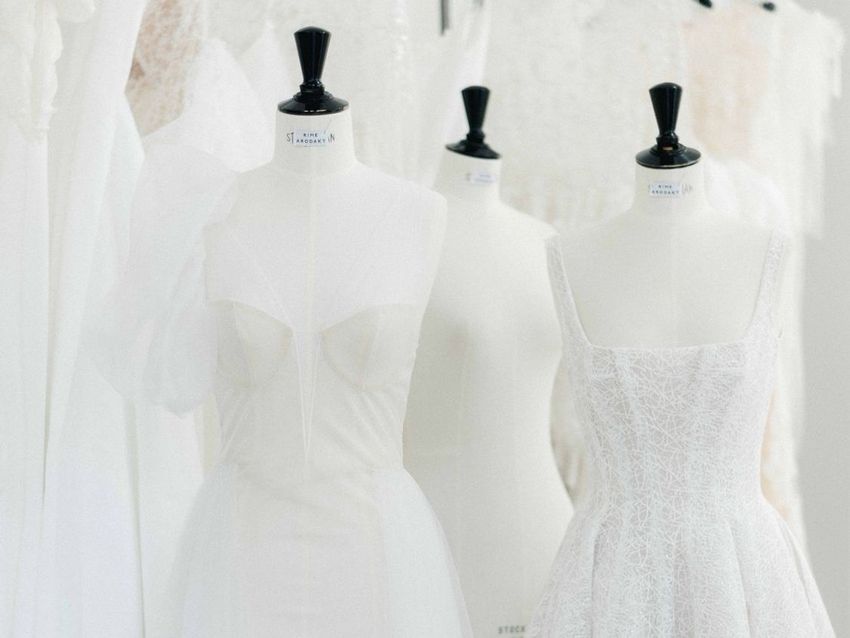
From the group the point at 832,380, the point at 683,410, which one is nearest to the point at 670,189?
the point at 683,410

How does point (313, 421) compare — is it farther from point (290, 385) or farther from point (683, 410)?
point (683, 410)

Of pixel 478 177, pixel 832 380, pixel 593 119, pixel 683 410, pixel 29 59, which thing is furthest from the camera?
pixel 832 380

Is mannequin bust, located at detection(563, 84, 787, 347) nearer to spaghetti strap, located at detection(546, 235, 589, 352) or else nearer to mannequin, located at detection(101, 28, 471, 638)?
spaghetti strap, located at detection(546, 235, 589, 352)

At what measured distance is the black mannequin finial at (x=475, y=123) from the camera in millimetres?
1615

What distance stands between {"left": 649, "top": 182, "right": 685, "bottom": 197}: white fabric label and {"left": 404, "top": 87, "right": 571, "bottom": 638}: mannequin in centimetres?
29

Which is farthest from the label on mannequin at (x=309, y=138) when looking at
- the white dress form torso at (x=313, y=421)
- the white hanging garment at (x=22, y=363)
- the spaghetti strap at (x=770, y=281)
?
the spaghetti strap at (x=770, y=281)

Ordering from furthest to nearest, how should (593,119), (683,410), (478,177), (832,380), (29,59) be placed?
1. (832,380)
2. (593,119)
3. (478,177)
4. (683,410)
5. (29,59)

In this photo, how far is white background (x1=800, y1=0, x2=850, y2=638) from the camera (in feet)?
7.97

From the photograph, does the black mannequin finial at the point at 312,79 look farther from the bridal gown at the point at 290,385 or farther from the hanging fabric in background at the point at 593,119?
the hanging fabric in background at the point at 593,119

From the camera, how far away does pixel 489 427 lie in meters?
1.59

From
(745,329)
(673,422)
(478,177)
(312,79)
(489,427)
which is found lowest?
(489,427)

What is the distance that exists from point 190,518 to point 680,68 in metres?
1.13

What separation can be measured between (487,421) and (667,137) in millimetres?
Result: 472

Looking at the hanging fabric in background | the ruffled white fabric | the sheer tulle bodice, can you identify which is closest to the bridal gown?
the sheer tulle bodice
